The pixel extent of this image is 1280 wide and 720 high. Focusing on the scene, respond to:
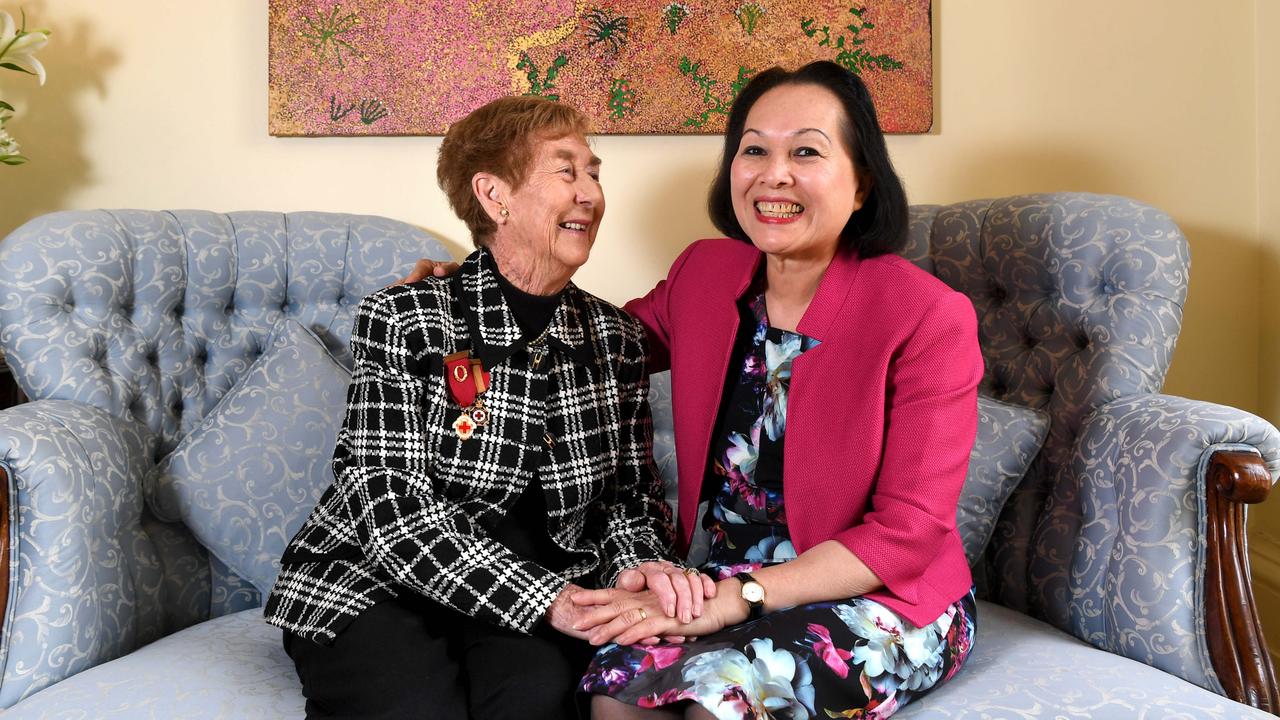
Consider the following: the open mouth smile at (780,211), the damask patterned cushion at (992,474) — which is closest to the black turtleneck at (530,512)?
the open mouth smile at (780,211)

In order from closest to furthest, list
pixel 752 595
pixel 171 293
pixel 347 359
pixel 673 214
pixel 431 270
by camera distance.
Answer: pixel 752 595 < pixel 431 270 < pixel 171 293 < pixel 347 359 < pixel 673 214

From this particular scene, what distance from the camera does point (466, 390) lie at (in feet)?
5.59

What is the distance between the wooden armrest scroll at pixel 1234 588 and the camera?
158 cm

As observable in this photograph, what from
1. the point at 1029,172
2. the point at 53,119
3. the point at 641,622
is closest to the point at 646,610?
the point at 641,622

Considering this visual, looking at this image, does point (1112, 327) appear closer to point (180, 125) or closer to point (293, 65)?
point (293, 65)

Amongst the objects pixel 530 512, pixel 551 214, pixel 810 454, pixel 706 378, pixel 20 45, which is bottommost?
pixel 530 512

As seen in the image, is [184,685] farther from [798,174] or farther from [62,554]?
[798,174]

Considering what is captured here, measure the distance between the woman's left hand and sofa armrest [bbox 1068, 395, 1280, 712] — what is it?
2.46 feet

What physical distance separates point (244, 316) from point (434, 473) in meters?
0.90

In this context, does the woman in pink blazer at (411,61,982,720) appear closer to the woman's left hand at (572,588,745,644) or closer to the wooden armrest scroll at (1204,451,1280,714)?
the woman's left hand at (572,588,745,644)

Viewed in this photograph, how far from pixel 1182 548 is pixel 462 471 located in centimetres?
124

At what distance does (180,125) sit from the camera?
2.53 meters

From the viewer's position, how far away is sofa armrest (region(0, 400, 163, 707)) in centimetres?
166

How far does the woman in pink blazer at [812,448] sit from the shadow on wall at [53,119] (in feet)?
5.64
